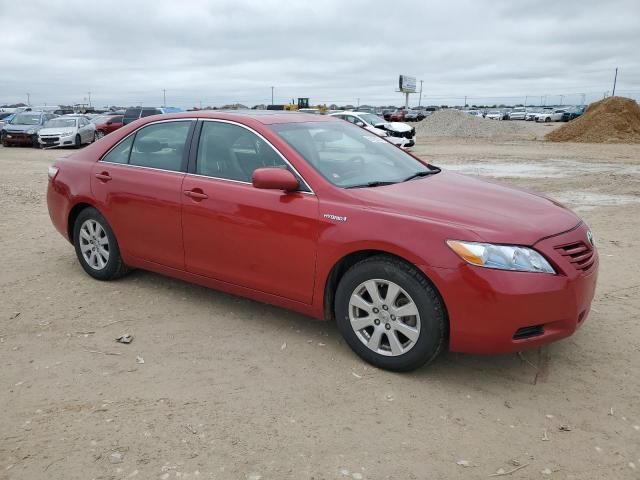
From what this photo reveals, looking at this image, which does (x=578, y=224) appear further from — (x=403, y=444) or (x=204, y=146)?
(x=204, y=146)

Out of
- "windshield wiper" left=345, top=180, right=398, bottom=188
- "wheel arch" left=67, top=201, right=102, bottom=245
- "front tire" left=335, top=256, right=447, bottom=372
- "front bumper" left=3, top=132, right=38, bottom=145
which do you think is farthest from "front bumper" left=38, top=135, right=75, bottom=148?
"front tire" left=335, top=256, right=447, bottom=372

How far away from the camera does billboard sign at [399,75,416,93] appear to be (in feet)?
197

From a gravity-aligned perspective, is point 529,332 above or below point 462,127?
below

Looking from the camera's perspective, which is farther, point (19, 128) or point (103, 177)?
point (19, 128)

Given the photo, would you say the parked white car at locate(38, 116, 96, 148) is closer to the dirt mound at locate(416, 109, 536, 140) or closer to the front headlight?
the front headlight

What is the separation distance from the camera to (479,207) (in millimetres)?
3672

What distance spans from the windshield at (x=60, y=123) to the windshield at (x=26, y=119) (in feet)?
7.88

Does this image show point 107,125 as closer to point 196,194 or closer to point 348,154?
point 196,194

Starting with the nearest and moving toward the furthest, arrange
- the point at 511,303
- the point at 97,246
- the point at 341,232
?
the point at 511,303 → the point at 341,232 → the point at 97,246

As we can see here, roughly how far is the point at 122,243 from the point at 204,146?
125 centimetres

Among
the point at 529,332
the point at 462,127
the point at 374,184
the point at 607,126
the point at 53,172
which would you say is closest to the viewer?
the point at 529,332

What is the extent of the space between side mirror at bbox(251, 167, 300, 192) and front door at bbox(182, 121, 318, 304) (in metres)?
0.10

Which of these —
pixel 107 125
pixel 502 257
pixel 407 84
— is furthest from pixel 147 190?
pixel 407 84

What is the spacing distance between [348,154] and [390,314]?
4.74ft
